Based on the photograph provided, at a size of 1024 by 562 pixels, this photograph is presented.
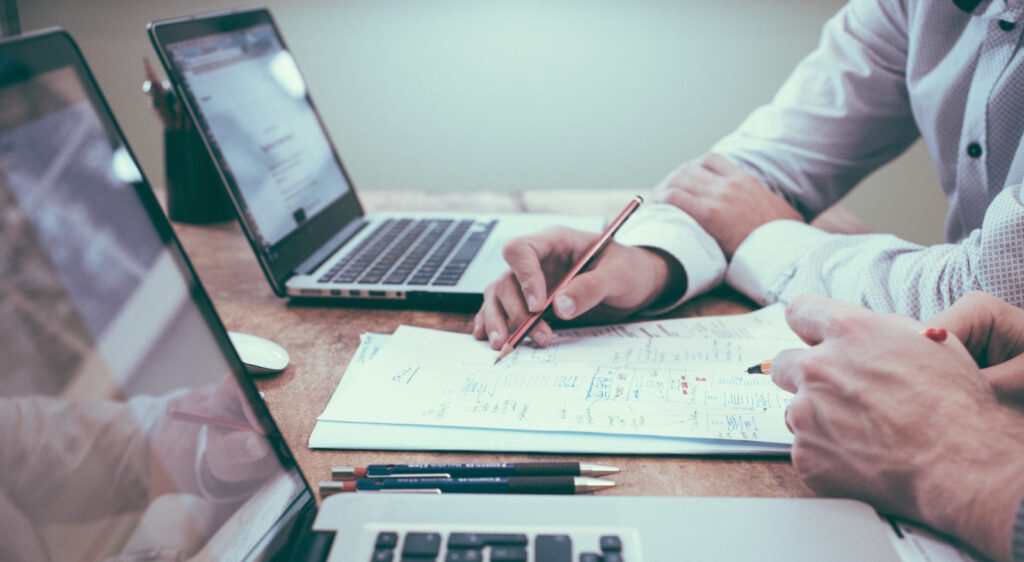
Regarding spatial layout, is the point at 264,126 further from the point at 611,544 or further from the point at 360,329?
the point at 611,544

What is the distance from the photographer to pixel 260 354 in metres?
0.59

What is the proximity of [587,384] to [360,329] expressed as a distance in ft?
0.87

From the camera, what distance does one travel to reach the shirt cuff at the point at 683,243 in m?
0.73

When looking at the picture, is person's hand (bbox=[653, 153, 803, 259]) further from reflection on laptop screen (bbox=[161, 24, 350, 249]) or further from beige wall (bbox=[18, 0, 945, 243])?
beige wall (bbox=[18, 0, 945, 243])

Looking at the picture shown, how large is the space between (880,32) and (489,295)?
0.73m

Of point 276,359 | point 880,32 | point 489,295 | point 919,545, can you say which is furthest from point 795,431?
point 880,32

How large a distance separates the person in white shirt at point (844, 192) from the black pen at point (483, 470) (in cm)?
19

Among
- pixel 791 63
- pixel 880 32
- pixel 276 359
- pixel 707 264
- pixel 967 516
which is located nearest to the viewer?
pixel 967 516

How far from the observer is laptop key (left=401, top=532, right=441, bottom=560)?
1.09 feet

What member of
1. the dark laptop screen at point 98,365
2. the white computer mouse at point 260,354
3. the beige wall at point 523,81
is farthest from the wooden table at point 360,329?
the beige wall at point 523,81

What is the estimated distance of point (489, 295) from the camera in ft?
2.16

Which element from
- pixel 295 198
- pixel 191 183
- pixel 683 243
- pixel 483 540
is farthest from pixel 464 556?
pixel 191 183

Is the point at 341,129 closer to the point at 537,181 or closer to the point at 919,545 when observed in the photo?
the point at 537,181

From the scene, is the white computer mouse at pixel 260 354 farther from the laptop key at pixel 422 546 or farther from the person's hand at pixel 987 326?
the person's hand at pixel 987 326
